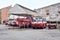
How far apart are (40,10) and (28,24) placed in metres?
18.4

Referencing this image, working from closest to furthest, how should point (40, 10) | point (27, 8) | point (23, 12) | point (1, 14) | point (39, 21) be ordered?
point (39, 21) → point (23, 12) → point (27, 8) → point (40, 10) → point (1, 14)

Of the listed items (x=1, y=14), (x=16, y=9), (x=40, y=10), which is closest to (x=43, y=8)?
(x=40, y=10)

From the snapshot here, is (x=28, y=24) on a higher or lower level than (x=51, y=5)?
lower

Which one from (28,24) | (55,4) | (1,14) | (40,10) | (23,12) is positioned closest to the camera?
(28,24)

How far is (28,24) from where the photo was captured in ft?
98.2

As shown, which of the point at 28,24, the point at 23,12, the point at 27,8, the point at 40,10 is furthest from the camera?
the point at 40,10

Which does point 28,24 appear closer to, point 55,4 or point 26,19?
point 26,19

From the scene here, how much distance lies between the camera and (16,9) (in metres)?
31.5

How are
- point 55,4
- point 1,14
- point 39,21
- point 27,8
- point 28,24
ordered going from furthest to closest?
1. point 1,14
2. point 55,4
3. point 27,8
4. point 28,24
5. point 39,21

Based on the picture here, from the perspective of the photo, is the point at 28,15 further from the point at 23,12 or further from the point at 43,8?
the point at 43,8

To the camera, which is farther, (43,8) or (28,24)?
(43,8)

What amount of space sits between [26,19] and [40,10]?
59.4 feet

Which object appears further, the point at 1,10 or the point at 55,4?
the point at 1,10

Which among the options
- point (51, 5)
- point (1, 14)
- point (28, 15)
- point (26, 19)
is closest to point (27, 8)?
point (28, 15)
